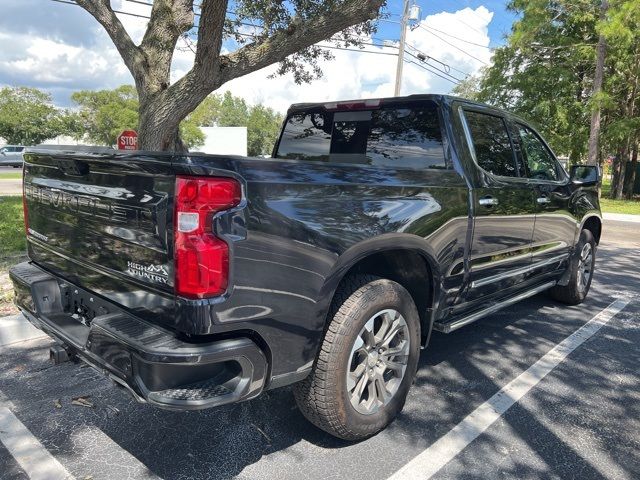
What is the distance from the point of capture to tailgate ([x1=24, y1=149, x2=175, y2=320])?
2.07 meters

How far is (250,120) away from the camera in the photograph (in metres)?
102

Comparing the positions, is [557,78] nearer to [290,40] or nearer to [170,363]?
[290,40]

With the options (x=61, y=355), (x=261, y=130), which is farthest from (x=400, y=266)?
(x=261, y=130)

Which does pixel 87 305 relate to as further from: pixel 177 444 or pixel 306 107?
pixel 306 107

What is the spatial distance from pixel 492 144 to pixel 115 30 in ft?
20.8

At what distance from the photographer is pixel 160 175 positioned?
6.67 ft

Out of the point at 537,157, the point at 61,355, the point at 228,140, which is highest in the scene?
the point at 228,140

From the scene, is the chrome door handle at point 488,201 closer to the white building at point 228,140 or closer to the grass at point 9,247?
the grass at point 9,247

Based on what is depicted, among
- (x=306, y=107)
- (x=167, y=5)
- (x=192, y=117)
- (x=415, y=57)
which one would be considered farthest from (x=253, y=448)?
(x=192, y=117)

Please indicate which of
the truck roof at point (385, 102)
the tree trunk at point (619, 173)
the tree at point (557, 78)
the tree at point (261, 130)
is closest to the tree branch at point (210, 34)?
the truck roof at point (385, 102)

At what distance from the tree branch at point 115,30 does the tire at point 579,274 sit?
6451 mm

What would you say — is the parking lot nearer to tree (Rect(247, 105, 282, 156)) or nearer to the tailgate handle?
the tailgate handle

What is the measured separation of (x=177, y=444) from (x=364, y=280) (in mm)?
1376

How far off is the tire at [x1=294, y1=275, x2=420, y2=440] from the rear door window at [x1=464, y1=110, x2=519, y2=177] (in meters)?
1.36
